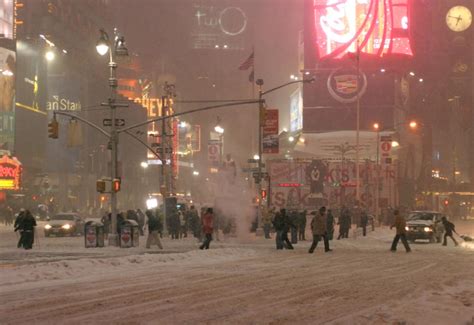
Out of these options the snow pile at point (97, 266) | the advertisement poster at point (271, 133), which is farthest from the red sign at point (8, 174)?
the snow pile at point (97, 266)

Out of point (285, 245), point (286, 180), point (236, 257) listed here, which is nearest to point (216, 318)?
point (236, 257)

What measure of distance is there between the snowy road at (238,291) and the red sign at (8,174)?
2072 inches

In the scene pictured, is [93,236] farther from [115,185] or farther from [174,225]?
[174,225]

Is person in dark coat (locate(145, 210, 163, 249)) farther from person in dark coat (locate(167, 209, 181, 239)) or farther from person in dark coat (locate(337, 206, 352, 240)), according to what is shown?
person in dark coat (locate(337, 206, 352, 240))

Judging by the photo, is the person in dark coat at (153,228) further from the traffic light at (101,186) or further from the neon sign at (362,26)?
the neon sign at (362,26)

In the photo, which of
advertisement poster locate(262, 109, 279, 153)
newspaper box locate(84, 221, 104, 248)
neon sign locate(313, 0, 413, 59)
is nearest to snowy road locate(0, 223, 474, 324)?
newspaper box locate(84, 221, 104, 248)

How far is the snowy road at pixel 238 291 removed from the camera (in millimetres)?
10766

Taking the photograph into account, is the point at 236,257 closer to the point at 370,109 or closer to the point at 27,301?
the point at 27,301

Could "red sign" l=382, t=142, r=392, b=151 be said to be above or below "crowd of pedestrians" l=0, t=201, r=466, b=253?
above

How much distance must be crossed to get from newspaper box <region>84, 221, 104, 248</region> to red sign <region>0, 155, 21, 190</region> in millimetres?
45432

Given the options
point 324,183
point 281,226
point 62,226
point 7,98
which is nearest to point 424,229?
point 281,226

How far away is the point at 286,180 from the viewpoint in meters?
65.0

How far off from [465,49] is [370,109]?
35.8 m

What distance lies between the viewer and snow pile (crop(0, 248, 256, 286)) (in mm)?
16156
